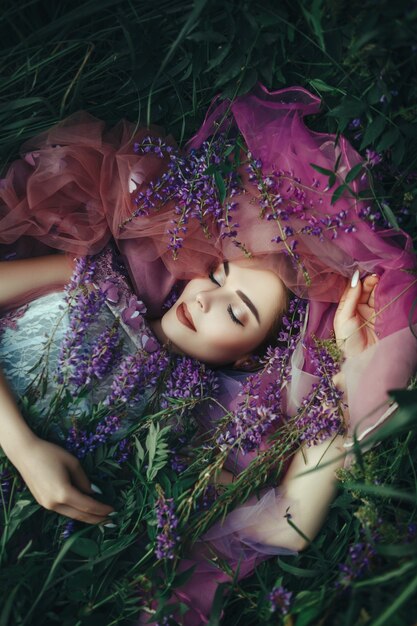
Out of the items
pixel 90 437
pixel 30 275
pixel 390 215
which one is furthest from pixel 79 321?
pixel 390 215

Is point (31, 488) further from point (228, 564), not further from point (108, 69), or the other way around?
point (108, 69)

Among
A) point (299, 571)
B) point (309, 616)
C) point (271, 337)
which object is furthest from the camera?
point (271, 337)

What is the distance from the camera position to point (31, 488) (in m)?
1.63

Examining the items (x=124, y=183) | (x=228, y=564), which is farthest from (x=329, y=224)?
(x=228, y=564)

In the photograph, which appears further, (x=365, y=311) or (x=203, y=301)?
(x=365, y=311)

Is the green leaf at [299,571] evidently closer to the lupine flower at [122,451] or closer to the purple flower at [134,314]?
the lupine flower at [122,451]

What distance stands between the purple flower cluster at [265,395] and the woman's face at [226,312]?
9 cm

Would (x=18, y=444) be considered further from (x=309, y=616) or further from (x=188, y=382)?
(x=309, y=616)

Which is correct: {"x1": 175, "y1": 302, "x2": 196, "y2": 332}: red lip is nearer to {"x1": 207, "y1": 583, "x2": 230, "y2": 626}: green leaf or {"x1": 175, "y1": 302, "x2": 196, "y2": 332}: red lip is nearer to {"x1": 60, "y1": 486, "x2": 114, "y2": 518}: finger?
{"x1": 60, "y1": 486, "x2": 114, "y2": 518}: finger

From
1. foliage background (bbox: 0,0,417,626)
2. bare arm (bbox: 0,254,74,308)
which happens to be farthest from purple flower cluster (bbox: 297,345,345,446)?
bare arm (bbox: 0,254,74,308)

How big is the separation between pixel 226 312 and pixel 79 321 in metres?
0.43

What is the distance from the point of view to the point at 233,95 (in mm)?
1848

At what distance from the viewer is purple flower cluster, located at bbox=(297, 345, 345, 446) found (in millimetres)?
1800

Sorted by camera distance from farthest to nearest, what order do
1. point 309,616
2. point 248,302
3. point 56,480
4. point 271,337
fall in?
1. point 271,337
2. point 248,302
3. point 56,480
4. point 309,616
